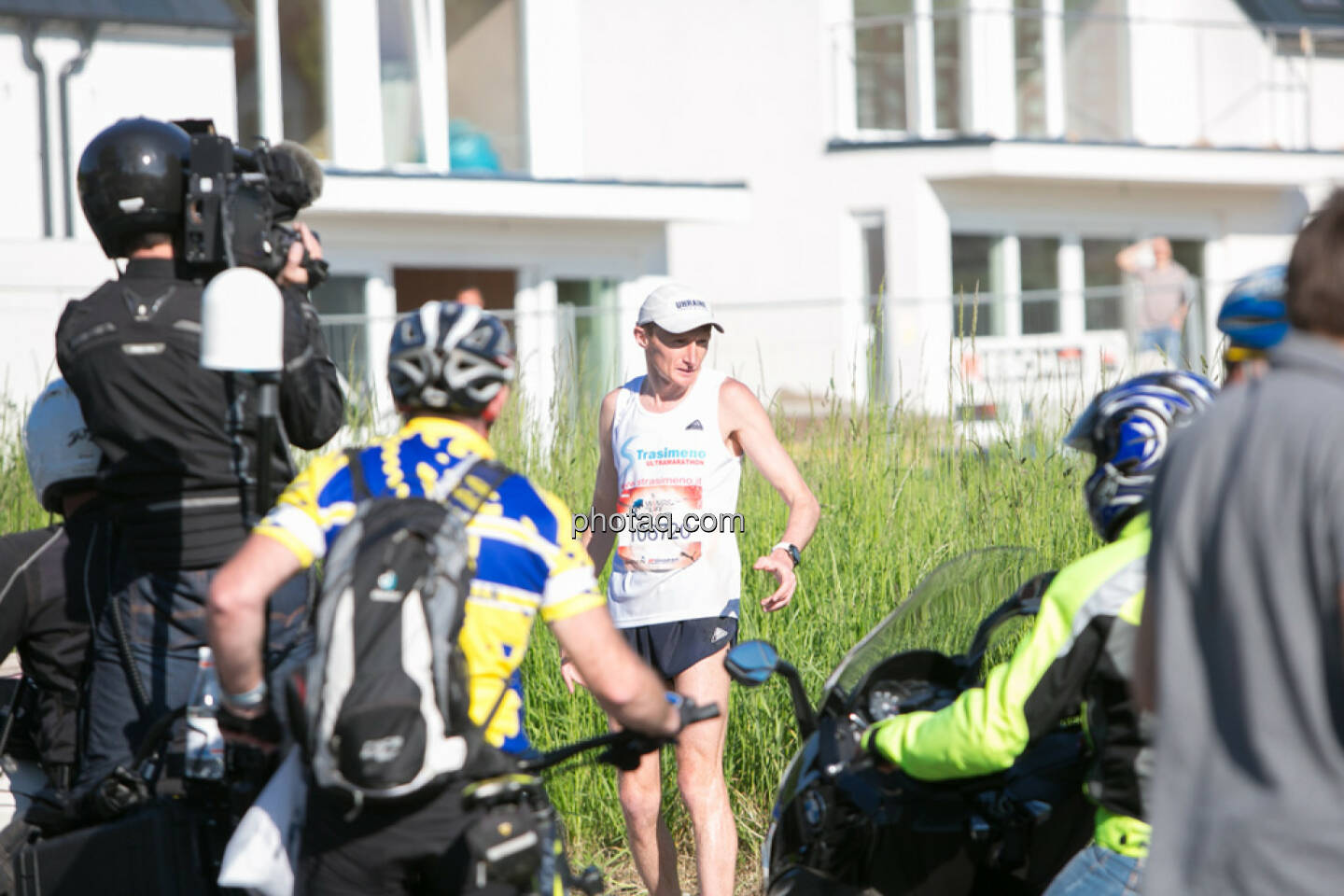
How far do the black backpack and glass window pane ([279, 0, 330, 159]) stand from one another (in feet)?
49.8

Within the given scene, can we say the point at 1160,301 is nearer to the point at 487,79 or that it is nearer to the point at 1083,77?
the point at 487,79

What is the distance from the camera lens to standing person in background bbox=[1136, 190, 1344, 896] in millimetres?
2111

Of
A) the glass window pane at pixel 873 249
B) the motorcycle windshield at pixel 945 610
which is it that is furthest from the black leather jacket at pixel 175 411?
the glass window pane at pixel 873 249

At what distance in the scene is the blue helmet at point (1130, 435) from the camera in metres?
3.15

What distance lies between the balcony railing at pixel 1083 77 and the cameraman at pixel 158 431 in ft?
58.1

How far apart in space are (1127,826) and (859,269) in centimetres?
1907

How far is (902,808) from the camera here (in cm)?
338

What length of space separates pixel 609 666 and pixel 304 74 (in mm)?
15617

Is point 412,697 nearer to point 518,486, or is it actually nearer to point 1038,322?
point 518,486

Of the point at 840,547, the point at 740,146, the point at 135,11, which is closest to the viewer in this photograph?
the point at 840,547

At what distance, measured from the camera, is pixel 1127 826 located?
3039mm

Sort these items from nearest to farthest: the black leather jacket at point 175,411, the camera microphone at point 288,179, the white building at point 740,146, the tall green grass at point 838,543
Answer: the black leather jacket at point 175,411 < the camera microphone at point 288,179 < the tall green grass at point 838,543 < the white building at point 740,146

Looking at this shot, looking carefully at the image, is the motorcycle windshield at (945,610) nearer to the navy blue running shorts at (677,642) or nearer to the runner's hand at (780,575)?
the runner's hand at (780,575)

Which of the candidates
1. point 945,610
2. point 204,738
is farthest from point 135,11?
point 945,610
